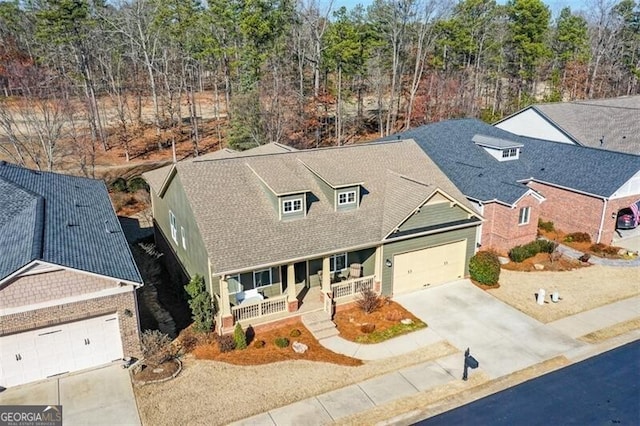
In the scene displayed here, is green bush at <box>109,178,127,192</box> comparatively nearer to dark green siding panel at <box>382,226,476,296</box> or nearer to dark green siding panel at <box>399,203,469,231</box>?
dark green siding panel at <box>382,226,476,296</box>

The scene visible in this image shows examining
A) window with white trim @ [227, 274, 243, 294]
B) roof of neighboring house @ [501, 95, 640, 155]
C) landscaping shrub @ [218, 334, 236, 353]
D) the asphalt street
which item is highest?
roof of neighboring house @ [501, 95, 640, 155]

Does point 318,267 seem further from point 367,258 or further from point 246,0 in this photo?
point 246,0

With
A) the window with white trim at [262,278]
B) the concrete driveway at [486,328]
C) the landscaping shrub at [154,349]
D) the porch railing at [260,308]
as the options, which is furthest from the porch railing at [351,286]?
the landscaping shrub at [154,349]

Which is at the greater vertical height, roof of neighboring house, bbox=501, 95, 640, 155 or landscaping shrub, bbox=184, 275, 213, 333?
roof of neighboring house, bbox=501, 95, 640, 155

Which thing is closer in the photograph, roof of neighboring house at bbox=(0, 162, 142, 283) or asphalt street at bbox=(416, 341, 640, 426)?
asphalt street at bbox=(416, 341, 640, 426)

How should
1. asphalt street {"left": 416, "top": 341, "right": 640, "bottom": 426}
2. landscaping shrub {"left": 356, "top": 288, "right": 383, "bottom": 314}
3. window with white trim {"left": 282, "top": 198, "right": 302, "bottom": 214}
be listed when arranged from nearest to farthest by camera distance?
asphalt street {"left": 416, "top": 341, "right": 640, "bottom": 426}
window with white trim {"left": 282, "top": 198, "right": 302, "bottom": 214}
landscaping shrub {"left": 356, "top": 288, "right": 383, "bottom": 314}

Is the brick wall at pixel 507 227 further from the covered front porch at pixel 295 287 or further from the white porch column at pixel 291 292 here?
the white porch column at pixel 291 292

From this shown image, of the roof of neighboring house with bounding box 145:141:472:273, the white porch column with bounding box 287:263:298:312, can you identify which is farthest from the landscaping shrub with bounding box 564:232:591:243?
the white porch column with bounding box 287:263:298:312
